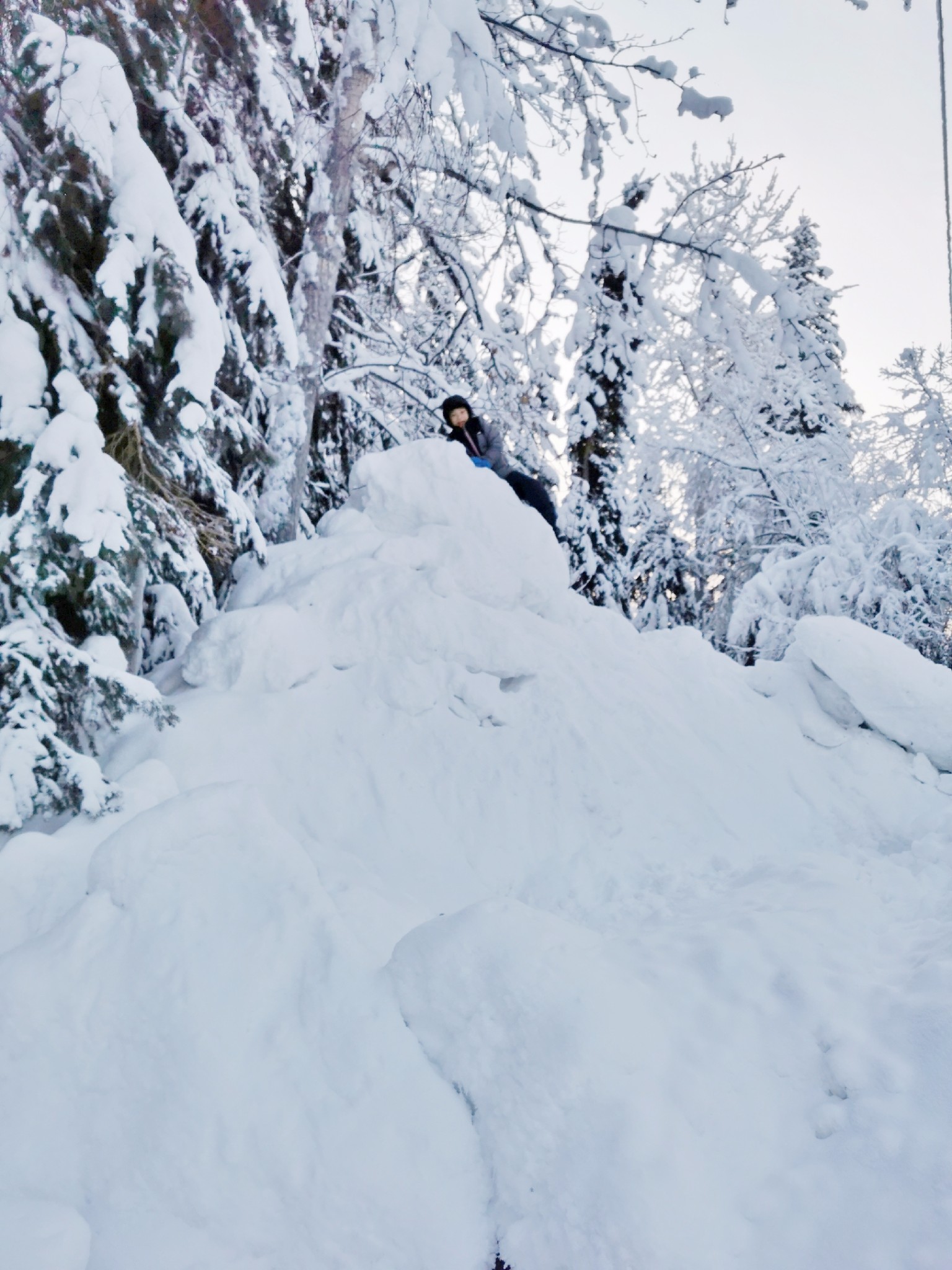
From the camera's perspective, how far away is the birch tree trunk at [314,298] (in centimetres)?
553

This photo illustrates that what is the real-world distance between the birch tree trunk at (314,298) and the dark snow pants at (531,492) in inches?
69.1

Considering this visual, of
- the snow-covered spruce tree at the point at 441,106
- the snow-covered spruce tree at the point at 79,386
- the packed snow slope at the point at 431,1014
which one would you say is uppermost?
the snow-covered spruce tree at the point at 441,106

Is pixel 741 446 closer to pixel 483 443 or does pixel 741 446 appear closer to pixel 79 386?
pixel 483 443

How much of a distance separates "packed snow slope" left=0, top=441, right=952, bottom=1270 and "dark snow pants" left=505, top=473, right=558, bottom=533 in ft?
8.37

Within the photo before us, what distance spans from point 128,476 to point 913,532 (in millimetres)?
7794

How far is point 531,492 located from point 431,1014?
15.6 ft

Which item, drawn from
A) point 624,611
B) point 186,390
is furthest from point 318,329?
point 624,611

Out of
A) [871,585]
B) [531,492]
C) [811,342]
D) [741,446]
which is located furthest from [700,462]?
[811,342]

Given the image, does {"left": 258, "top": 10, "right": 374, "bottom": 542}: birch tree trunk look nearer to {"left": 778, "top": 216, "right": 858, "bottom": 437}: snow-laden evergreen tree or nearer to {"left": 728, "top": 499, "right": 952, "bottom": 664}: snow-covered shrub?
{"left": 778, "top": 216, "right": 858, "bottom": 437}: snow-laden evergreen tree

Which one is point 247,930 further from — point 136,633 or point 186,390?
point 186,390

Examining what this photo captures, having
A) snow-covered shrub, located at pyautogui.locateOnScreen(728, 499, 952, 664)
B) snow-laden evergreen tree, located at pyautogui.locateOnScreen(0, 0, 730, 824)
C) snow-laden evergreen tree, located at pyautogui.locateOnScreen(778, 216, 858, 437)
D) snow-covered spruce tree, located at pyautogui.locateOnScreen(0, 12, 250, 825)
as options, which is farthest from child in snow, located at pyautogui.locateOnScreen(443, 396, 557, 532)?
snow-covered shrub, located at pyautogui.locateOnScreen(728, 499, 952, 664)

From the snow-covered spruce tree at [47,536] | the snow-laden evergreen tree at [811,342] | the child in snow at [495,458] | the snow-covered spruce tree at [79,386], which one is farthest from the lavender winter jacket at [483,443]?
the snow-covered spruce tree at [47,536]

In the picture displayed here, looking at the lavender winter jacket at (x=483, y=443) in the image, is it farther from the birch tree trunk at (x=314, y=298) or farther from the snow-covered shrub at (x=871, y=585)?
the snow-covered shrub at (x=871, y=585)

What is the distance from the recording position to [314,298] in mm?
5797
